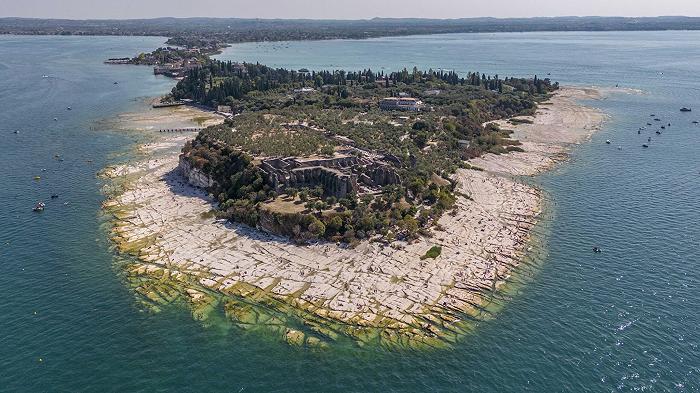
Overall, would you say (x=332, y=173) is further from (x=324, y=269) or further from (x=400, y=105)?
(x=400, y=105)

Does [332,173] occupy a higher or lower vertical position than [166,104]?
lower

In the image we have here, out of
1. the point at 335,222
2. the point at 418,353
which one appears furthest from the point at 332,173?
the point at 418,353

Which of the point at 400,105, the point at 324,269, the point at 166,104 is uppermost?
the point at 400,105

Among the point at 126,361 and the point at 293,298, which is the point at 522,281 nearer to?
the point at 293,298

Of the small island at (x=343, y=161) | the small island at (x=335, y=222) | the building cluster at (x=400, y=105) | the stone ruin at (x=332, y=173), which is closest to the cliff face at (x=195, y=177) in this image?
the small island at (x=343, y=161)

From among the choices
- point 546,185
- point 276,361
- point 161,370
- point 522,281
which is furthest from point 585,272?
point 161,370

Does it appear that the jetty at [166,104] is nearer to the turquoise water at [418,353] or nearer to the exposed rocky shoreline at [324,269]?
the turquoise water at [418,353]
